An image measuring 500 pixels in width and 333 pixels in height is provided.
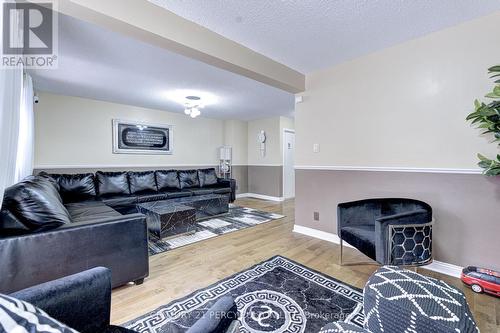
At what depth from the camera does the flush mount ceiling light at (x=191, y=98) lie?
389cm

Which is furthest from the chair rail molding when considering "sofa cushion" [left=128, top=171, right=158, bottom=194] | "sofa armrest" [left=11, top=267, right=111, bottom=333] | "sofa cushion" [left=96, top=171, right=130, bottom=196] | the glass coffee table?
"sofa cushion" [left=96, top=171, right=130, bottom=196]

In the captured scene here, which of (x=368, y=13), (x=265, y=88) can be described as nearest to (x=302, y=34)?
(x=368, y=13)

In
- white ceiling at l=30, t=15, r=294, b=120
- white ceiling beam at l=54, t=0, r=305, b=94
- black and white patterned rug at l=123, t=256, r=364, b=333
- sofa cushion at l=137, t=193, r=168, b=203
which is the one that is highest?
white ceiling at l=30, t=15, r=294, b=120

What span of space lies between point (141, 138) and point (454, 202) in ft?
17.4

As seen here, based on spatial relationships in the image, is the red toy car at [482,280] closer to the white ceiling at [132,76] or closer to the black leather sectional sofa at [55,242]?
the black leather sectional sofa at [55,242]

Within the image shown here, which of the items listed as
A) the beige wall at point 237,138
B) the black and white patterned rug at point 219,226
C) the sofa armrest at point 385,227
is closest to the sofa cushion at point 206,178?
the black and white patterned rug at point 219,226

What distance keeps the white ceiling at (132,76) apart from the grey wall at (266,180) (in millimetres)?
1854

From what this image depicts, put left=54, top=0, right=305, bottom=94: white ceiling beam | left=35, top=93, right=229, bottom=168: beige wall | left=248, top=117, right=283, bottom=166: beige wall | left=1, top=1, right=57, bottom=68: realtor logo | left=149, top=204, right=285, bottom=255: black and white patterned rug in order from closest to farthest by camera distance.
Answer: left=1, top=1, right=57, bottom=68: realtor logo, left=54, top=0, right=305, bottom=94: white ceiling beam, left=149, top=204, right=285, bottom=255: black and white patterned rug, left=35, top=93, right=229, bottom=168: beige wall, left=248, top=117, right=283, bottom=166: beige wall

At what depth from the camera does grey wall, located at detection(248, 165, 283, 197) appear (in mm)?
5949

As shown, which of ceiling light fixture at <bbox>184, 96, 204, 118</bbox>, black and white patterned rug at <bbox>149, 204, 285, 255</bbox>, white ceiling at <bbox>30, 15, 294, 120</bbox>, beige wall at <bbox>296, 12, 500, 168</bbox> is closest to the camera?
beige wall at <bbox>296, 12, 500, 168</bbox>

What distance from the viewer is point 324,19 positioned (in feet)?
6.36

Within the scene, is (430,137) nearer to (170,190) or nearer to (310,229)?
(310,229)

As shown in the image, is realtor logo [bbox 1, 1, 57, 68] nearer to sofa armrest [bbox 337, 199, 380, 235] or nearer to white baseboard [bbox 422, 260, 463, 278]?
sofa armrest [bbox 337, 199, 380, 235]

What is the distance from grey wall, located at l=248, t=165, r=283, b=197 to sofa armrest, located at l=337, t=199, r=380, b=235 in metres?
3.60
